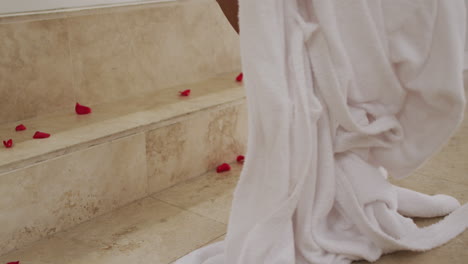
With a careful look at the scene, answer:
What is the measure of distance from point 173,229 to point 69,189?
0.31 m

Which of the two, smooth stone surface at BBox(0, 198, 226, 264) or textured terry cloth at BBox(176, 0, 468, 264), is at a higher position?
textured terry cloth at BBox(176, 0, 468, 264)

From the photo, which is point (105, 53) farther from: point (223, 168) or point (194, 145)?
point (223, 168)

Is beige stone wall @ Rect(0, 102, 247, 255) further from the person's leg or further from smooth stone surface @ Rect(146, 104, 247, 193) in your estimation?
the person's leg

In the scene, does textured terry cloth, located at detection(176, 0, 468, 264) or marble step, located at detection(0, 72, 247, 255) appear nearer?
textured terry cloth, located at detection(176, 0, 468, 264)

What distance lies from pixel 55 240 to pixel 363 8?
3.30 feet

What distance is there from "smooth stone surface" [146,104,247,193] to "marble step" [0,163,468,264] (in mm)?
61

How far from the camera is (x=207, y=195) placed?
1.85 meters

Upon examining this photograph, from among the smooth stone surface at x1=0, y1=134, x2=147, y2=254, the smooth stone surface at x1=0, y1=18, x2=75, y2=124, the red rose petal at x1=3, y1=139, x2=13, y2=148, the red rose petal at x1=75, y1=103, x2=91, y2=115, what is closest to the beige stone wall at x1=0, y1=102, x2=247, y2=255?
the smooth stone surface at x1=0, y1=134, x2=147, y2=254

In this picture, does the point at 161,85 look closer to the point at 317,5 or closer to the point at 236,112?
the point at 236,112

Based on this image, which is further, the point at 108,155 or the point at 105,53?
the point at 105,53

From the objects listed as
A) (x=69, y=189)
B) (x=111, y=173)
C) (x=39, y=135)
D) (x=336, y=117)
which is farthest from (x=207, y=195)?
(x=336, y=117)

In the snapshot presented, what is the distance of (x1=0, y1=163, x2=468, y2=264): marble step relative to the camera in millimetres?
1476

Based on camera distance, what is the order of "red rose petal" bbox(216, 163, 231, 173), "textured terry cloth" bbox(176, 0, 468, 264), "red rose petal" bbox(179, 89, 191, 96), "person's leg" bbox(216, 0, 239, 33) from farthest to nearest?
"red rose petal" bbox(179, 89, 191, 96) → "red rose petal" bbox(216, 163, 231, 173) → "person's leg" bbox(216, 0, 239, 33) → "textured terry cloth" bbox(176, 0, 468, 264)

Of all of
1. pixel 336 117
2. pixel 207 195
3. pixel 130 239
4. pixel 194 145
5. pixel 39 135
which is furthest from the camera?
pixel 194 145
